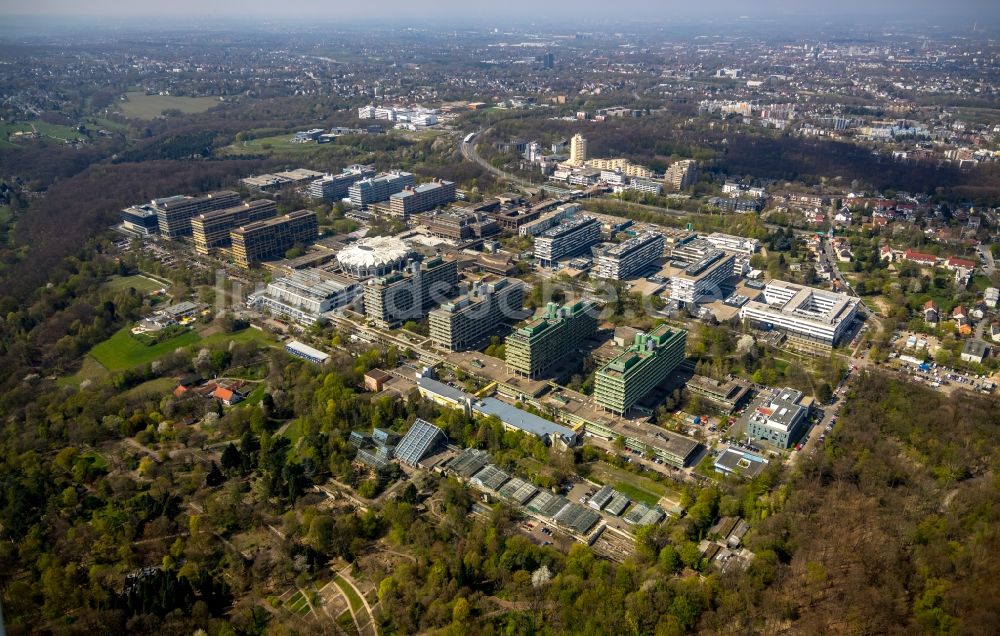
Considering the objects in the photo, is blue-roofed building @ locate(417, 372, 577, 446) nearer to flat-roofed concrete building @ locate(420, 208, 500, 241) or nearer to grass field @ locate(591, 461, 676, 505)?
grass field @ locate(591, 461, 676, 505)

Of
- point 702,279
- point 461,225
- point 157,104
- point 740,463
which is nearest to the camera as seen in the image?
point 740,463

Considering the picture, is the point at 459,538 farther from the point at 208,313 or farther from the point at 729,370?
the point at 208,313

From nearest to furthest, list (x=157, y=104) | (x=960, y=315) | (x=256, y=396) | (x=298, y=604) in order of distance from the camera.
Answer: (x=298, y=604)
(x=256, y=396)
(x=960, y=315)
(x=157, y=104)

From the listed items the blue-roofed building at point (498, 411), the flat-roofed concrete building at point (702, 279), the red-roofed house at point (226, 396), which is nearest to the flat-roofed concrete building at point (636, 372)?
the blue-roofed building at point (498, 411)

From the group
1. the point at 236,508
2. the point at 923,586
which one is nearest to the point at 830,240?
the point at 923,586

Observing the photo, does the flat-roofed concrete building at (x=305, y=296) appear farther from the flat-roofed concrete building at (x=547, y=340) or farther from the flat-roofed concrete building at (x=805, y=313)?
the flat-roofed concrete building at (x=805, y=313)

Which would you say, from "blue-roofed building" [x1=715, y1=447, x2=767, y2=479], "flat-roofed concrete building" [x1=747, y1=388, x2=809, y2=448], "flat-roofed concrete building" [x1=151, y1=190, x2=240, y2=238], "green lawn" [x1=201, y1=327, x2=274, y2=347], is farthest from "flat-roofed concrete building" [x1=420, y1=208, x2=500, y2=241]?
"blue-roofed building" [x1=715, y1=447, x2=767, y2=479]

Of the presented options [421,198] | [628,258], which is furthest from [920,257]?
[421,198]

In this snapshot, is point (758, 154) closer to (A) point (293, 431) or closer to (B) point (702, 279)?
(B) point (702, 279)
